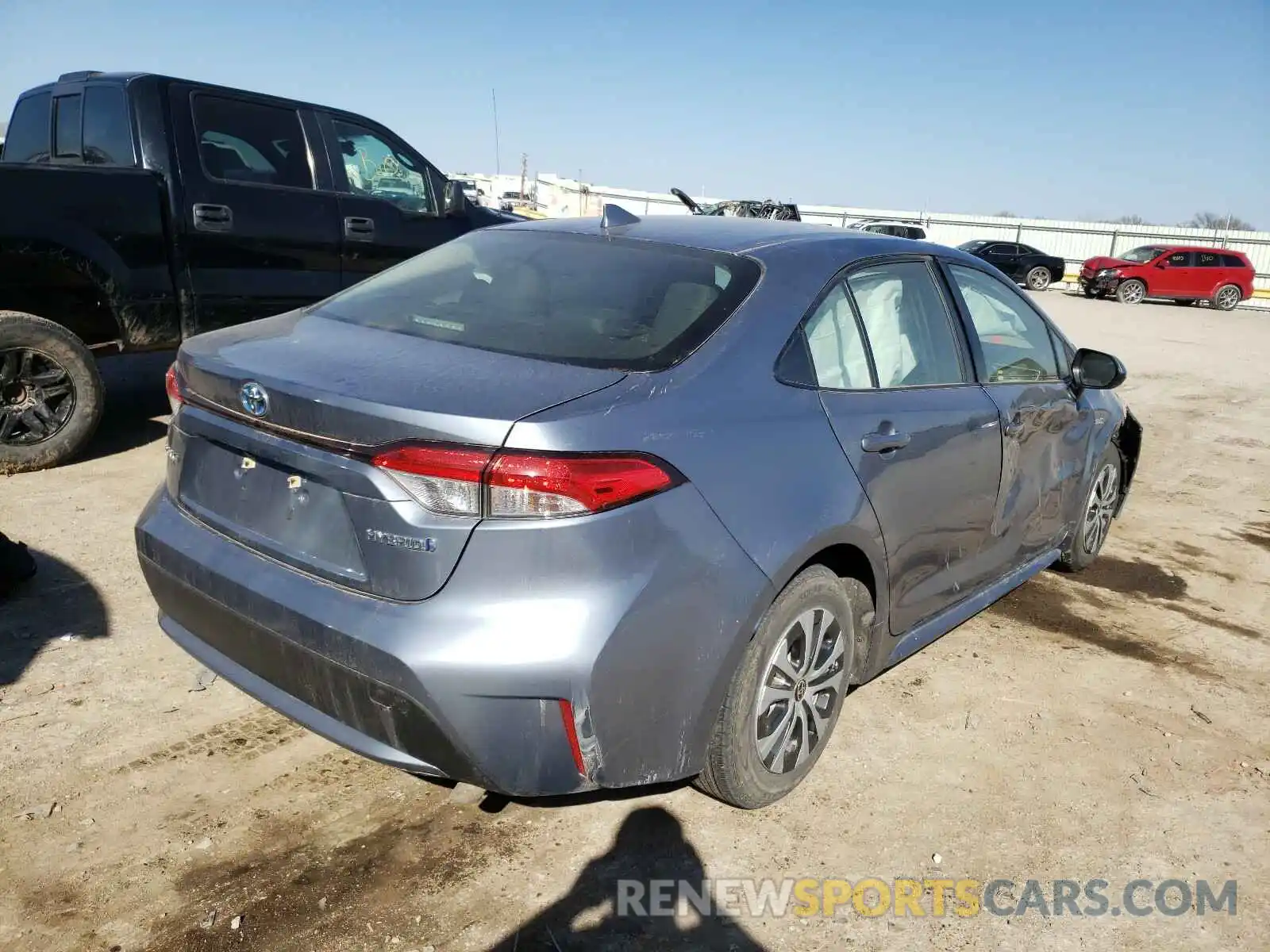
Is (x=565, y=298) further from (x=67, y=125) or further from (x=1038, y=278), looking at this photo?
(x=1038, y=278)

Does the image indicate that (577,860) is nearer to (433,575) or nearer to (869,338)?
(433,575)

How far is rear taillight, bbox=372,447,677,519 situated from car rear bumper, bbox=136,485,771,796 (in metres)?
0.04

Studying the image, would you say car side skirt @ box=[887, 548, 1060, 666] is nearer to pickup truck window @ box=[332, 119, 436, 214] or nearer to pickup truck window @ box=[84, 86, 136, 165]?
pickup truck window @ box=[332, 119, 436, 214]

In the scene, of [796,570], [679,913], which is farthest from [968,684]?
[679,913]

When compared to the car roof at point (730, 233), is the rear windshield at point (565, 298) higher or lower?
lower

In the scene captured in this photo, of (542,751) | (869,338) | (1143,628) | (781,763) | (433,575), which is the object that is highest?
(869,338)

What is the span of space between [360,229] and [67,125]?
1857 millimetres

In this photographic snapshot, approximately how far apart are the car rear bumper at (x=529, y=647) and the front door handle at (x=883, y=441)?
0.64 m

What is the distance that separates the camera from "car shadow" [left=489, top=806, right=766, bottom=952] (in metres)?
2.28

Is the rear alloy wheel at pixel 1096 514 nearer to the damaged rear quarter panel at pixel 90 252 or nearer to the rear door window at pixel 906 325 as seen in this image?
the rear door window at pixel 906 325

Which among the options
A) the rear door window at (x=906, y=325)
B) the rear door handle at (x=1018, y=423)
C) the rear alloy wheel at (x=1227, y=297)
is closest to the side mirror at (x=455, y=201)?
the rear door window at (x=906, y=325)

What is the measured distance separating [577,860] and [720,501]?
3.39 feet

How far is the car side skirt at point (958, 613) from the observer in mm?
3264

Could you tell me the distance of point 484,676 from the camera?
208 centimetres
